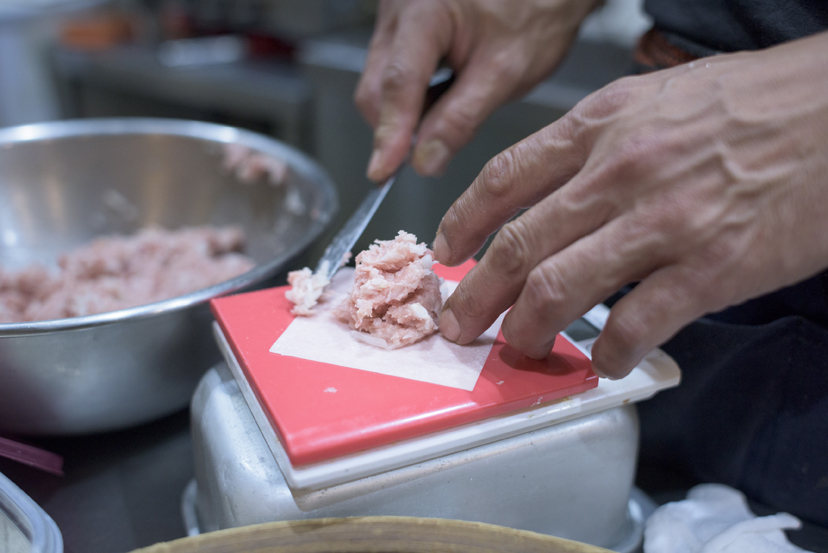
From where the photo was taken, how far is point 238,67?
2.51m

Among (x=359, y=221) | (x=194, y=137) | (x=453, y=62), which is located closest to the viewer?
(x=359, y=221)

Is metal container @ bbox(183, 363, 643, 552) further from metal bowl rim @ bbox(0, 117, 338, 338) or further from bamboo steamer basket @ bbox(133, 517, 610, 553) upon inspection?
metal bowl rim @ bbox(0, 117, 338, 338)

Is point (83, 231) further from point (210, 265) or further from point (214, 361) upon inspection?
point (214, 361)

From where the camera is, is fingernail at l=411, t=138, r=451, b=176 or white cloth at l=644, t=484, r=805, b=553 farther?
fingernail at l=411, t=138, r=451, b=176

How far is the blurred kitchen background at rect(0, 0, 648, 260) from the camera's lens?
2.14 meters

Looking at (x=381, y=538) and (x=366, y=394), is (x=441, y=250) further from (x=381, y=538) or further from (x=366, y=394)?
(x=381, y=538)

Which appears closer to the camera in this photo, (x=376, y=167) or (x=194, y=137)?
(x=376, y=167)

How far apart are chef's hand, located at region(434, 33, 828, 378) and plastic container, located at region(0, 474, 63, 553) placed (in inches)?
20.9

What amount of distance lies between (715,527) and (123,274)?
1.22m

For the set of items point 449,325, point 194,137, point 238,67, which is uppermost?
point 449,325

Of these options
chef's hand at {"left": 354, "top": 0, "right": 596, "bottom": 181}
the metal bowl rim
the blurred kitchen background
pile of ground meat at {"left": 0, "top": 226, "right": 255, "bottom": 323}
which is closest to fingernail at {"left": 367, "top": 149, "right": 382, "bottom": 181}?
chef's hand at {"left": 354, "top": 0, "right": 596, "bottom": 181}

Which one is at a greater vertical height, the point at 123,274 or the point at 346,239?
the point at 346,239

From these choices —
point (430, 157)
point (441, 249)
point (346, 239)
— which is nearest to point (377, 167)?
point (430, 157)

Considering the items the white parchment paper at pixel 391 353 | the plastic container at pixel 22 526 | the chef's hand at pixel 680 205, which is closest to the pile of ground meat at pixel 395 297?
the white parchment paper at pixel 391 353
